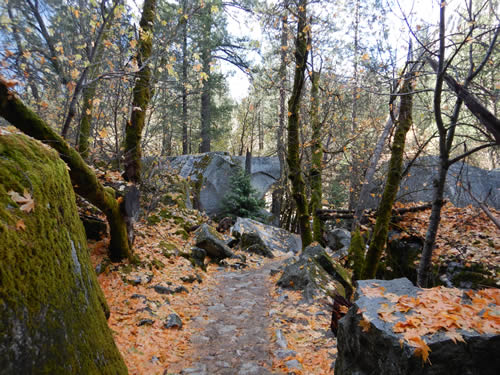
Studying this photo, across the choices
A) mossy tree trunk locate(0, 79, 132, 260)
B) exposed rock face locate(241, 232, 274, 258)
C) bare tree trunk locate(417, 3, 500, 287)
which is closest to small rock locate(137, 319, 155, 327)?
mossy tree trunk locate(0, 79, 132, 260)

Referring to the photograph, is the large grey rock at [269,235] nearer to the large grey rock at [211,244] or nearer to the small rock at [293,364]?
the large grey rock at [211,244]

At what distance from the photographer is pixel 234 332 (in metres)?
4.37

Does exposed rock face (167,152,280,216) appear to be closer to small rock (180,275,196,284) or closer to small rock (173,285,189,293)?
small rock (180,275,196,284)

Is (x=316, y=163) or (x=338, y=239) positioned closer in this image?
(x=316, y=163)

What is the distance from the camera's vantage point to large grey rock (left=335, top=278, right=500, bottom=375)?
1.98 meters

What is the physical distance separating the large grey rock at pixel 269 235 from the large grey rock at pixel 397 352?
26.2ft

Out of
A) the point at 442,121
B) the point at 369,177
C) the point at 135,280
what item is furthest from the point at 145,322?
the point at 369,177

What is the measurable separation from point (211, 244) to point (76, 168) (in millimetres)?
5182

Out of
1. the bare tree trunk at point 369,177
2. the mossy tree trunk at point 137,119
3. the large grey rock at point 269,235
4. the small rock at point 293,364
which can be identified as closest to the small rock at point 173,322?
the small rock at point 293,364

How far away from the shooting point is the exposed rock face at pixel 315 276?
5699 mm

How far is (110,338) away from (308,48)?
20.1 ft

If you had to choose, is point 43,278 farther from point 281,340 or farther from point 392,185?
point 392,185

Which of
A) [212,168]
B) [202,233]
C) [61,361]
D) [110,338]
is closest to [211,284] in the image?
[202,233]

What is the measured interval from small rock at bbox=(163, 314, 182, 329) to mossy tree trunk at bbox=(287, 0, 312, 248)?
4.34m
